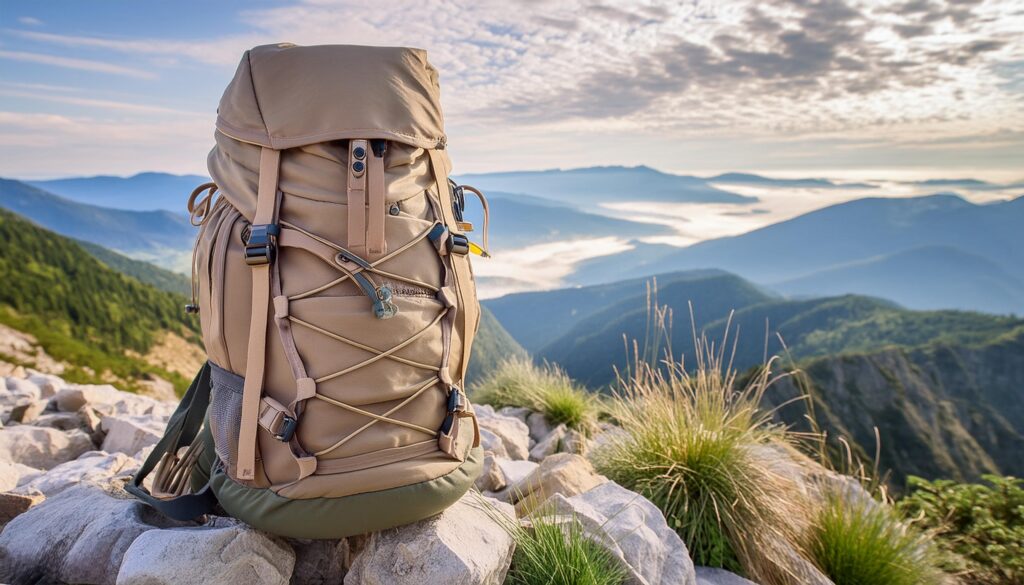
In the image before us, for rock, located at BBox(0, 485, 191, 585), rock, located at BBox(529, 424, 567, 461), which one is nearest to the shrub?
rock, located at BBox(529, 424, 567, 461)

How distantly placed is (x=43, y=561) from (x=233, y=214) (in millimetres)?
1778

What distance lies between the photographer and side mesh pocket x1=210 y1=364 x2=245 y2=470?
8.51 ft

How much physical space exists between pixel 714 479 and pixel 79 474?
13.4ft

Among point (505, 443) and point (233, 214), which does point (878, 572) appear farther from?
point (233, 214)

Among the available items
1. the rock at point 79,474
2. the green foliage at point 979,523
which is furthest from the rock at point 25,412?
the green foliage at point 979,523

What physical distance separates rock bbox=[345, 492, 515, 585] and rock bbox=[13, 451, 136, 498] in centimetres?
198

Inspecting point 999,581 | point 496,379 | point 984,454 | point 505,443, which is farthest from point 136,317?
point 984,454

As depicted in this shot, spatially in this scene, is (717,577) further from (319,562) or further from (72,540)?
(72,540)

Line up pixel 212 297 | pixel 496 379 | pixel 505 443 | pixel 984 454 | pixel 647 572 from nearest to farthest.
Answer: pixel 212 297, pixel 647 572, pixel 505 443, pixel 496 379, pixel 984 454

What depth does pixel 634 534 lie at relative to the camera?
128 inches

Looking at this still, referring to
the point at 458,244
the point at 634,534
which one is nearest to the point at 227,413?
the point at 458,244

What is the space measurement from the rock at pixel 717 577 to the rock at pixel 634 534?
1.03ft

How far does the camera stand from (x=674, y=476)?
160 inches

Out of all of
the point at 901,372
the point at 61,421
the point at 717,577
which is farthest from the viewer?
the point at 901,372
